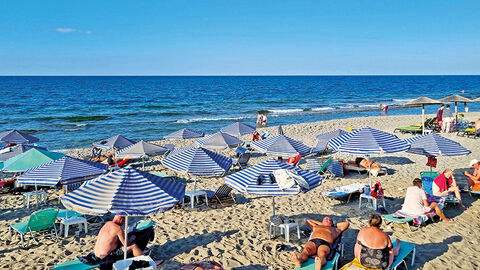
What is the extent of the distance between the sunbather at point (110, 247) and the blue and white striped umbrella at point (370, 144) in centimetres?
534

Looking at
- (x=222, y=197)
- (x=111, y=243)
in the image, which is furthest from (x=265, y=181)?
(x=222, y=197)

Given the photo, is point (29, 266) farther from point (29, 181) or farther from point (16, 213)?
point (16, 213)

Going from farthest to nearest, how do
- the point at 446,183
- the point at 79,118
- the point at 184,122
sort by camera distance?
the point at 79,118 → the point at 184,122 → the point at 446,183

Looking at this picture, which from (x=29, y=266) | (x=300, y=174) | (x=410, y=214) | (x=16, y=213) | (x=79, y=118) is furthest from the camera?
(x=79, y=118)

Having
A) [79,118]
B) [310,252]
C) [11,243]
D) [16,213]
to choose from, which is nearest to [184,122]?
[79,118]

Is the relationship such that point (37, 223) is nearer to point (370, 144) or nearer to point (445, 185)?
point (370, 144)

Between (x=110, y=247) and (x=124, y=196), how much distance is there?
1179 millimetres

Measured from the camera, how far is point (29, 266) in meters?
6.25

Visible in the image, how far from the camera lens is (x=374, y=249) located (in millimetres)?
5410

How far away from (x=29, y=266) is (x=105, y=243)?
161 cm

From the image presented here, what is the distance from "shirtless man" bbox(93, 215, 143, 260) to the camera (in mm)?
5801

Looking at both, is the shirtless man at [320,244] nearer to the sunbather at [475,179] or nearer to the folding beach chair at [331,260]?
the folding beach chair at [331,260]

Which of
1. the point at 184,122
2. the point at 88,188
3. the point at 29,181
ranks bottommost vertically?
the point at 184,122

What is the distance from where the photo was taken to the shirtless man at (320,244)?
559 centimetres
